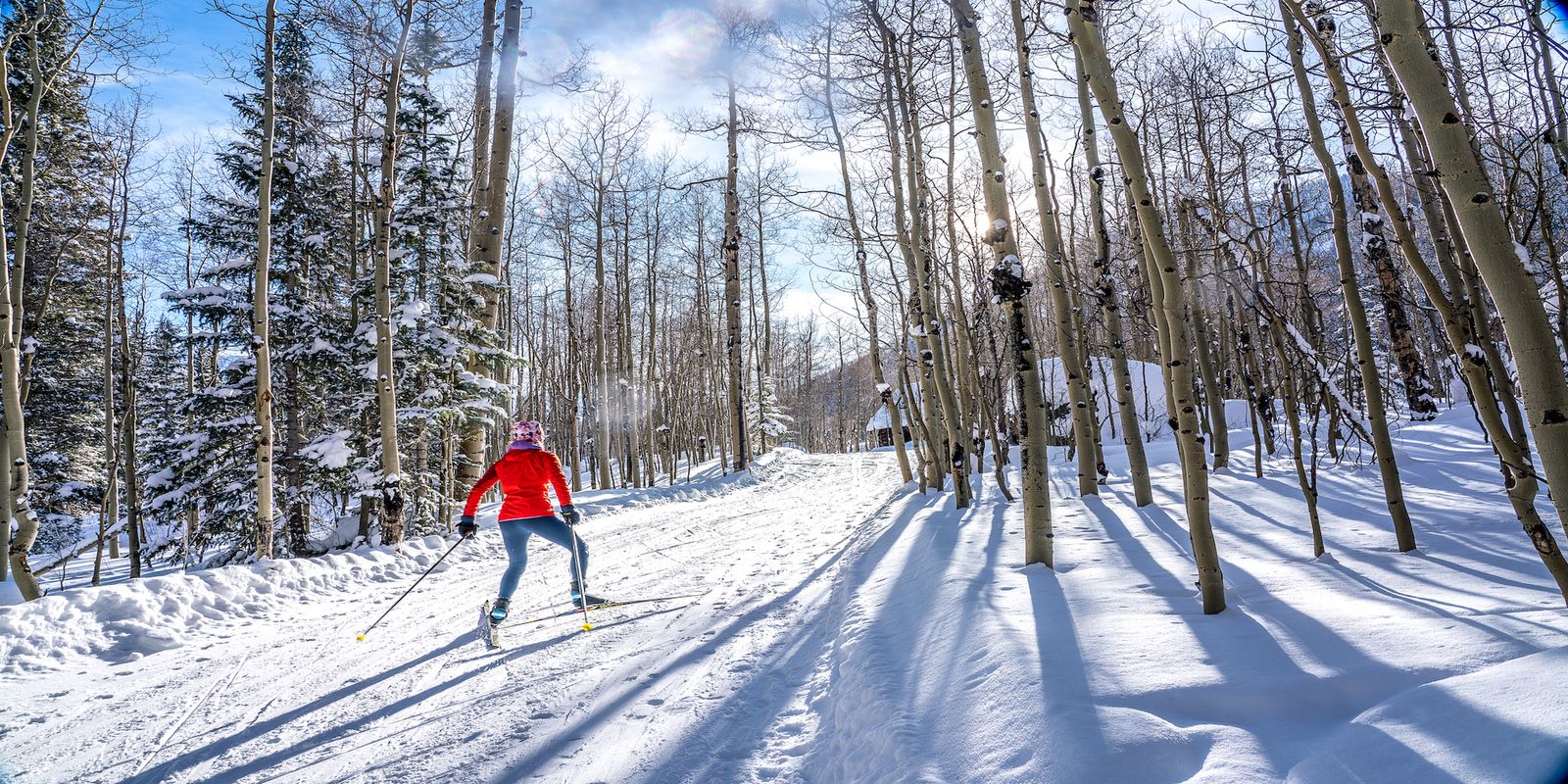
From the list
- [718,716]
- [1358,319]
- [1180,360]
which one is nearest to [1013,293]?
[1180,360]

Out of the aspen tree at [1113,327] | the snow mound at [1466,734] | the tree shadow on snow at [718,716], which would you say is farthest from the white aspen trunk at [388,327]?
the snow mound at [1466,734]

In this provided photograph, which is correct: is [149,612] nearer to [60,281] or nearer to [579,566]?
[579,566]

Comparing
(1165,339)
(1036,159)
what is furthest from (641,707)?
(1036,159)

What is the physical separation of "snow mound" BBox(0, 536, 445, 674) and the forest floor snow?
0.03m

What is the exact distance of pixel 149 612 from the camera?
18.6ft

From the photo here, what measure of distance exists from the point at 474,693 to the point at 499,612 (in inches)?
47.7

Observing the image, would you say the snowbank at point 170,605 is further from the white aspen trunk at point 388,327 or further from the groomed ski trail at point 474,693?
the white aspen trunk at point 388,327

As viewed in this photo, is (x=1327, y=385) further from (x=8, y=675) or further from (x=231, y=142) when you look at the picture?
(x=231, y=142)

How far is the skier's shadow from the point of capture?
310 cm

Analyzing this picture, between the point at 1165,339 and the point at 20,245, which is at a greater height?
the point at 20,245

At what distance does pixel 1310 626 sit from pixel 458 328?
1217 centimetres

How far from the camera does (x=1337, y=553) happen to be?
4.54 meters

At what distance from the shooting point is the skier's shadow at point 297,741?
3.10m

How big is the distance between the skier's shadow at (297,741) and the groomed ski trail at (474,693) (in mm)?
14
